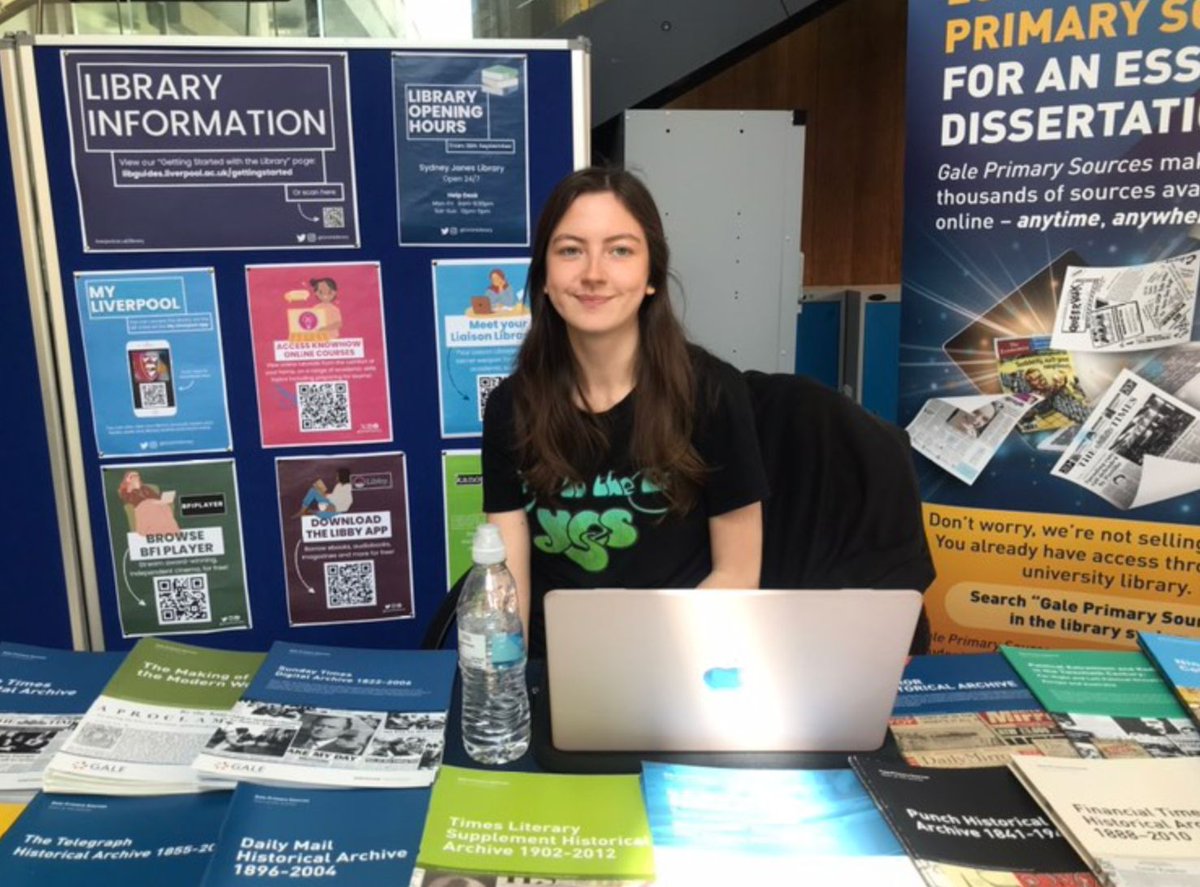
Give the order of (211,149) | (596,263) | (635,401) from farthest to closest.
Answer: (211,149) < (635,401) < (596,263)

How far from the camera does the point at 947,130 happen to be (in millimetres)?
2176

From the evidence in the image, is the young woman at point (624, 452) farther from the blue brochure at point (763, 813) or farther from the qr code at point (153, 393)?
the qr code at point (153, 393)

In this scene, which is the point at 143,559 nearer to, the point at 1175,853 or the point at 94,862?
the point at 94,862

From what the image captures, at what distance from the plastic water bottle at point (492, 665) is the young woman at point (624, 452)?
41 centimetres

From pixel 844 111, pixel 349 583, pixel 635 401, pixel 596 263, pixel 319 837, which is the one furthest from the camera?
pixel 844 111

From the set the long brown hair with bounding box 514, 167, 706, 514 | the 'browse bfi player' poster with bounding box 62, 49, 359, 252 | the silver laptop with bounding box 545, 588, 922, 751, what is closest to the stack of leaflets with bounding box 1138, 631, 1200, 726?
the silver laptop with bounding box 545, 588, 922, 751

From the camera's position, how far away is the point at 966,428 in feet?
7.50

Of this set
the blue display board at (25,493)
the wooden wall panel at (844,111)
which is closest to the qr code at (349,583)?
the blue display board at (25,493)

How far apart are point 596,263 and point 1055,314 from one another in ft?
4.38

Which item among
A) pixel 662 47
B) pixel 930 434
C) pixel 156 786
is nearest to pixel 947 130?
pixel 930 434

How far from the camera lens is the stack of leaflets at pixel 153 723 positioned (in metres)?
0.95

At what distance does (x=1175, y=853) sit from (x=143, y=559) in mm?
2225

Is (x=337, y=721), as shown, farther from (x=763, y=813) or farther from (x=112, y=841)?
(x=763, y=813)

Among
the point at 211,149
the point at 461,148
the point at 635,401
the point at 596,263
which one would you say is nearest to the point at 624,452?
the point at 635,401
